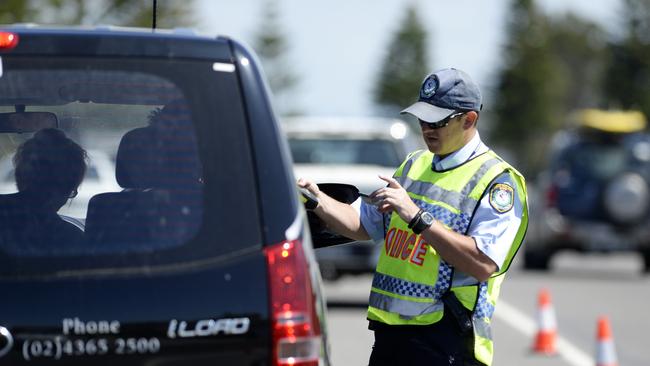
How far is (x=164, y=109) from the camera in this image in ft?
13.3

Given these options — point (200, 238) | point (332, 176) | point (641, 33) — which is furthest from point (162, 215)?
point (641, 33)

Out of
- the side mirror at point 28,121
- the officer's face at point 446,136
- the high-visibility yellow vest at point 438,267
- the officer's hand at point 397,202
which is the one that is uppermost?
the side mirror at point 28,121

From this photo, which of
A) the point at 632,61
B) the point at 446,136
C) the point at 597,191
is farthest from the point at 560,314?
the point at 632,61

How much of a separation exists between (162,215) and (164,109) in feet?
1.03

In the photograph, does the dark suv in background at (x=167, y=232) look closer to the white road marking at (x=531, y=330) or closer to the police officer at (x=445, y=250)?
the police officer at (x=445, y=250)

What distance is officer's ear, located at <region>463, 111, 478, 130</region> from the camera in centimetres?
521

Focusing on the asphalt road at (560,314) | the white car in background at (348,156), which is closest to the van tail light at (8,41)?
the asphalt road at (560,314)

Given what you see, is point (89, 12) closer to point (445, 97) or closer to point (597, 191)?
point (597, 191)

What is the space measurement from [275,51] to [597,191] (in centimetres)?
10159

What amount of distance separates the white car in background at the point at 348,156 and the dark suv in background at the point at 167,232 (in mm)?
10640

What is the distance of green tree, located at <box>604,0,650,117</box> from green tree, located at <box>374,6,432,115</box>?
163 feet

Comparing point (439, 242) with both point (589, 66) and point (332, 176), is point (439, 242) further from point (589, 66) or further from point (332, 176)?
point (589, 66)

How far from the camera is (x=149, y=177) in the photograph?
401cm

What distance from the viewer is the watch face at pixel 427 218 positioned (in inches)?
194
